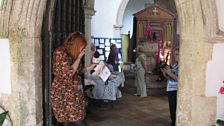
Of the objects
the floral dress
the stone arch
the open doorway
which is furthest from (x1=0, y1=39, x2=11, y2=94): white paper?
the stone arch

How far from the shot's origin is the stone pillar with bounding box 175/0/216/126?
2504 millimetres

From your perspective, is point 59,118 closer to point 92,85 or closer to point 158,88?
point 92,85

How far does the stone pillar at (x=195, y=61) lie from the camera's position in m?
2.50

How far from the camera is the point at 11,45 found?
2.91 meters

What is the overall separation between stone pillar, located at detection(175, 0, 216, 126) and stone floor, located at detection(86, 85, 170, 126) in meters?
2.07

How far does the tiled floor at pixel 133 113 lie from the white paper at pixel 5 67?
1.89 metres

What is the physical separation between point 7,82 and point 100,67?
40.9 inches

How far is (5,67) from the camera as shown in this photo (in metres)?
2.96

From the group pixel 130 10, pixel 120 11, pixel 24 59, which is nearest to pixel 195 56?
pixel 24 59

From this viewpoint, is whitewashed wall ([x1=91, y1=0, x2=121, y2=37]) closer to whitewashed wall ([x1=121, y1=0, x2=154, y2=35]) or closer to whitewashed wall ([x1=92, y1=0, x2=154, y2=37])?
whitewashed wall ([x1=92, y1=0, x2=154, y2=37])

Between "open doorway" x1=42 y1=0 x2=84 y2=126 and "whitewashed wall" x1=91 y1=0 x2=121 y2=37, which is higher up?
"whitewashed wall" x1=91 y1=0 x2=121 y2=37

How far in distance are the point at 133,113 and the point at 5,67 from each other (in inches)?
116

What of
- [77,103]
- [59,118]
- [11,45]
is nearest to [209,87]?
[77,103]

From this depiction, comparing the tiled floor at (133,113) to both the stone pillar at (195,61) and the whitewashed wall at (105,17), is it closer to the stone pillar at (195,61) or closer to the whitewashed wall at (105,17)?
the stone pillar at (195,61)
